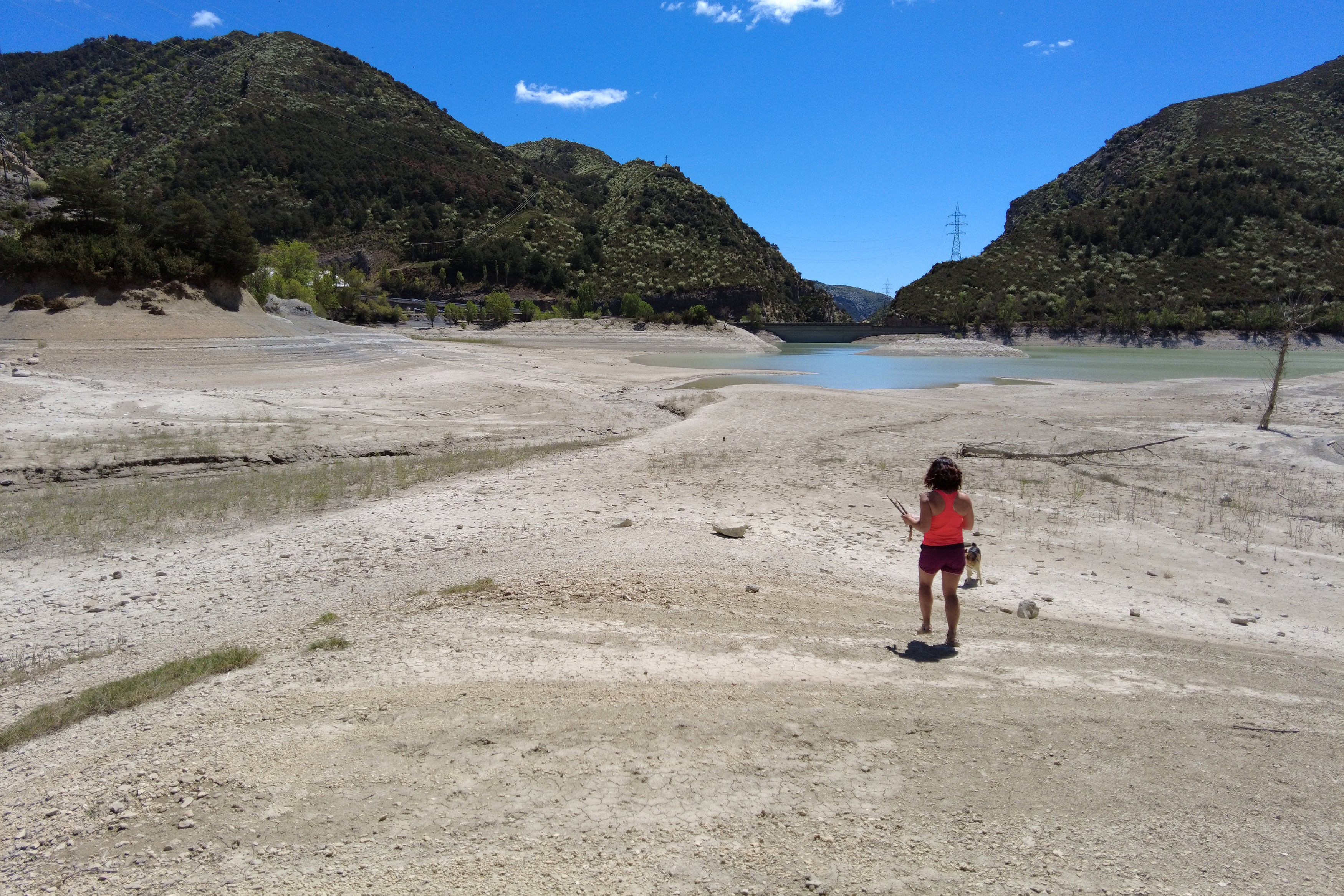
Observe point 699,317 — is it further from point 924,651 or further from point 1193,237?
point 924,651

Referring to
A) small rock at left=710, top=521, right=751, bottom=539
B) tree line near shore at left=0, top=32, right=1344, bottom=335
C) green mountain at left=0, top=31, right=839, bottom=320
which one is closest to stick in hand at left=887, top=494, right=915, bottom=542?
small rock at left=710, top=521, right=751, bottom=539

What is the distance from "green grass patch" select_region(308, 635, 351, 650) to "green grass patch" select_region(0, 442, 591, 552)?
507cm

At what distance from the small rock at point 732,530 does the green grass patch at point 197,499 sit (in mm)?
5746

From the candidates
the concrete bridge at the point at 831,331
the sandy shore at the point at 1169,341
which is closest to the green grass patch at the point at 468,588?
the sandy shore at the point at 1169,341

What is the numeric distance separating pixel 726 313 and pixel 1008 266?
4171cm

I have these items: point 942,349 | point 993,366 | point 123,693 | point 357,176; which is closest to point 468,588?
point 123,693

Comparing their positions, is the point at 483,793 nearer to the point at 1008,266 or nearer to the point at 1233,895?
Answer: the point at 1233,895

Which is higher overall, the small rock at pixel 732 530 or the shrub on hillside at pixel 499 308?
the shrub on hillside at pixel 499 308

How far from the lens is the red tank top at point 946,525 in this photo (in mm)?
5523

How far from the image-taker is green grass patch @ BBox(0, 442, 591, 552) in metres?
9.28

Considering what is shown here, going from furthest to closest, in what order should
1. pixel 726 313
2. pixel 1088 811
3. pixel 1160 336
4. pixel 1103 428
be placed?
1. pixel 726 313
2. pixel 1160 336
3. pixel 1103 428
4. pixel 1088 811

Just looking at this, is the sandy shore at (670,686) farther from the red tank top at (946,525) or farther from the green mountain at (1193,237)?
the green mountain at (1193,237)

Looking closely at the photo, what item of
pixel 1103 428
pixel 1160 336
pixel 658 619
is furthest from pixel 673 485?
pixel 1160 336

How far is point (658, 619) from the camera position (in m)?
6.15
